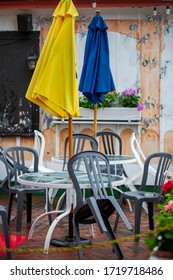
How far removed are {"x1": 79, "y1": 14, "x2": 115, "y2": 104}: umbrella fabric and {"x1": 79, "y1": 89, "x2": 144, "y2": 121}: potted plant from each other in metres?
1.53

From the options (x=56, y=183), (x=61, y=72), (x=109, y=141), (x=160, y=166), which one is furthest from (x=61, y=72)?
(x=109, y=141)

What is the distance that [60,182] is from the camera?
5.43 meters

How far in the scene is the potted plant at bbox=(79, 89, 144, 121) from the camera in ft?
29.7

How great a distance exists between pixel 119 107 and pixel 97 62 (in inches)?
69.7

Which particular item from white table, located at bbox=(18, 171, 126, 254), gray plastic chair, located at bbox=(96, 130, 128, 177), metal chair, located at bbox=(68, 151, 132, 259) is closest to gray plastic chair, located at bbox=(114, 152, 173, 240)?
white table, located at bbox=(18, 171, 126, 254)

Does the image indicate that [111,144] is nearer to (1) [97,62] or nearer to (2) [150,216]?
(1) [97,62]

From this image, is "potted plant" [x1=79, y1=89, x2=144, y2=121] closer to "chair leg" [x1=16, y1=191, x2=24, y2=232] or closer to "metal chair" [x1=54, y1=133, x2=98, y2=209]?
"metal chair" [x1=54, y1=133, x2=98, y2=209]

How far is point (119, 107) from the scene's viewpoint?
9164mm

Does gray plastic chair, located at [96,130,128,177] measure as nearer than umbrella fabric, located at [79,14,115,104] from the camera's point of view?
No

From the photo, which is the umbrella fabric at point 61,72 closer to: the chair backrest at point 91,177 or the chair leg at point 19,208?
the chair backrest at point 91,177

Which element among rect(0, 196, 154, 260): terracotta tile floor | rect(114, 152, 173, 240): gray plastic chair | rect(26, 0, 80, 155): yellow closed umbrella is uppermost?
rect(26, 0, 80, 155): yellow closed umbrella
